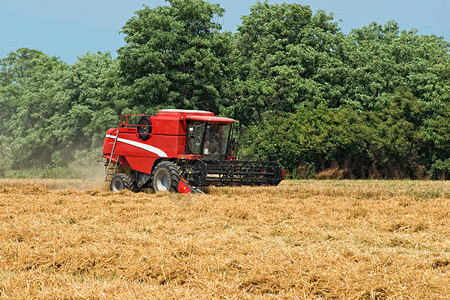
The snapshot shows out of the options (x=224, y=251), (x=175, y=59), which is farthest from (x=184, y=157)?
(x=175, y=59)

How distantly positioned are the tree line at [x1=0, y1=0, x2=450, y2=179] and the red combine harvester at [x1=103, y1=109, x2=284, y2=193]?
42.5 ft

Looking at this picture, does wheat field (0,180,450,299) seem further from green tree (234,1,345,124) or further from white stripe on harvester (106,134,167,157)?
green tree (234,1,345,124)

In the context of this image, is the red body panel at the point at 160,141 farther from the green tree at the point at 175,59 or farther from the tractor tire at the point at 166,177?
the green tree at the point at 175,59

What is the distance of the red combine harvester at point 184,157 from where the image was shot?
18.5 m

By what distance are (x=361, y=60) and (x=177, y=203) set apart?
27.5m

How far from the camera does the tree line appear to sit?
34312 mm

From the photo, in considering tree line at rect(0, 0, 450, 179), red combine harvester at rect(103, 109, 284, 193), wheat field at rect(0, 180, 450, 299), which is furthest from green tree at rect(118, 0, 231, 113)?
wheat field at rect(0, 180, 450, 299)

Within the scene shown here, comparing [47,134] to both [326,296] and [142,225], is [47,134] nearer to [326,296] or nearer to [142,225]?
[142,225]

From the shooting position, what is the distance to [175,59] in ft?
115

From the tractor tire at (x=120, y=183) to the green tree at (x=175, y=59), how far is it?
1233 cm

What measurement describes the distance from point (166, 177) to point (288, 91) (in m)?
19.1

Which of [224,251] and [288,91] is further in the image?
[288,91]

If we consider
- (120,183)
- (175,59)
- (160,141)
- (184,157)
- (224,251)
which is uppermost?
(175,59)

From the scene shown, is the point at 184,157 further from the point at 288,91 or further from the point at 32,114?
the point at 32,114
